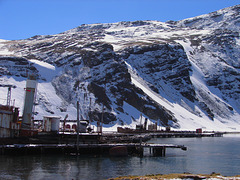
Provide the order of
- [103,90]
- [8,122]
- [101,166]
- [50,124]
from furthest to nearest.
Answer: [103,90], [50,124], [8,122], [101,166]

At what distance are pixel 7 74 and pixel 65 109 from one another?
97.3ft

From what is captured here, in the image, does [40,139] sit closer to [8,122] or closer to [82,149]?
[8,122]

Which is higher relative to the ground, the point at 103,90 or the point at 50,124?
the point at 103,90

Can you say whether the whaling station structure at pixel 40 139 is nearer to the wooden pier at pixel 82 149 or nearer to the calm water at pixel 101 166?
the wooden pier at pixel 82 149

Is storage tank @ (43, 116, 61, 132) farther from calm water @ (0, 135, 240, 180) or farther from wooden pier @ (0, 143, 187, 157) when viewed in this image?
calm water @ (0, 135, 240, 180)

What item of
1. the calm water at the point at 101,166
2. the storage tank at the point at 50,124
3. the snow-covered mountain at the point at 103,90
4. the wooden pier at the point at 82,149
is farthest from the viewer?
the snow-covered mountain at the point at 103,90

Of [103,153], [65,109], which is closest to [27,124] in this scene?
[103,153]

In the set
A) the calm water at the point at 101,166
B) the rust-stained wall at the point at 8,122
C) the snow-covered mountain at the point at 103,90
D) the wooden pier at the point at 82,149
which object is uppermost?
the snow-covered mountain at the point at 103,90

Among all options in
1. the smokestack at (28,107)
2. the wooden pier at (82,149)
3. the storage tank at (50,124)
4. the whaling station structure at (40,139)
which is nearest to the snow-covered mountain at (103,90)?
the storage tank at (50,124)

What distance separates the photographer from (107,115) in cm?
13462

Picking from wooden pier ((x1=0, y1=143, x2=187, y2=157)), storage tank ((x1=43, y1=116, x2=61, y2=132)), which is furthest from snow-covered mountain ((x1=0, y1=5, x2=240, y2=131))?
wooden pier ((x1=0, y1=143, x2=187, y2=157))

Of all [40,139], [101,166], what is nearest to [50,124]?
[40,139]

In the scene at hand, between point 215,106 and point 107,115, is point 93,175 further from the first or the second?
point 215,106

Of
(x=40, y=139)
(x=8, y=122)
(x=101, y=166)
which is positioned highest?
(x=8, y=122)
